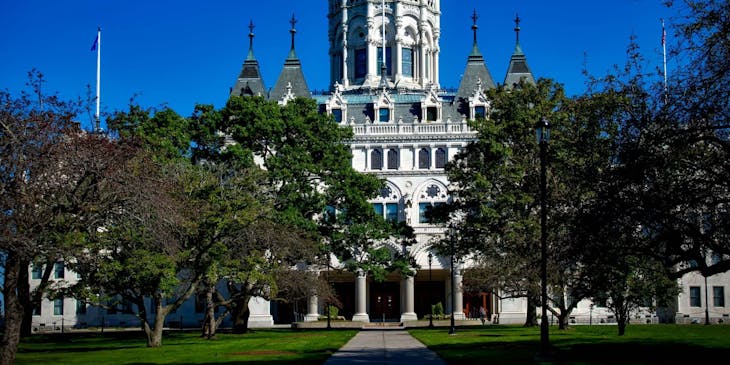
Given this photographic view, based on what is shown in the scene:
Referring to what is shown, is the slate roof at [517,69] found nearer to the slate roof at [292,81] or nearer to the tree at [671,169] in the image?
the slate roof at [292,81]

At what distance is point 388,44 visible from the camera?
97562 millimetres

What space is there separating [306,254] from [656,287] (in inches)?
694

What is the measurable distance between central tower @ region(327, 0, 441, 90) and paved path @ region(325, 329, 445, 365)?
5597 cm

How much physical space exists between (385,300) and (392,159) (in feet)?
45.1

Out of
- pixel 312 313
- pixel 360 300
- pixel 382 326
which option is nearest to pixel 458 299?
pixel 360 300

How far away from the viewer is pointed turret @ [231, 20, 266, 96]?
8938 cm

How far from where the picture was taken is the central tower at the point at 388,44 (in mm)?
96250

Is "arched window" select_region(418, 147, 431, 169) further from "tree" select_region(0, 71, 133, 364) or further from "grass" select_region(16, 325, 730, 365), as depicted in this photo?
"tree" select_region(0, 71, 133, 364)

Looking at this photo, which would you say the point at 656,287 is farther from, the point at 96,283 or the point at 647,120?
the point at 96,283

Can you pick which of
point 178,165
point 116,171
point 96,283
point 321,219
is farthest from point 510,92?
point 116,171

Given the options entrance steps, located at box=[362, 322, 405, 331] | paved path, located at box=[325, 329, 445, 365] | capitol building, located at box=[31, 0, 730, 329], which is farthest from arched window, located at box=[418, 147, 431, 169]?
paved path, located at box=[325, 329, 445, 365]

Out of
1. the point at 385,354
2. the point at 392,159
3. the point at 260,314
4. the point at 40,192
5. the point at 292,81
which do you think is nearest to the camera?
the point at 40,192

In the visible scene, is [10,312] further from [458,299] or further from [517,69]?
Answer: [517,69]

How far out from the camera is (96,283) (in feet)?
130
